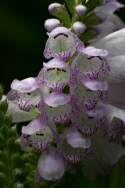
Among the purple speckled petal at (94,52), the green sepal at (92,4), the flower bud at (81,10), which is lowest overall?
the purple speckled petal at (94,52)

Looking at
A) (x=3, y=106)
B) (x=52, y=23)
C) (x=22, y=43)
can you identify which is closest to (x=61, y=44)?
(x=52, y=23)

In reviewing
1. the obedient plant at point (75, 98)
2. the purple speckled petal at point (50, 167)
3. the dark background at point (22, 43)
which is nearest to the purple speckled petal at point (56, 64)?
the obedient plant at point (75, 98)

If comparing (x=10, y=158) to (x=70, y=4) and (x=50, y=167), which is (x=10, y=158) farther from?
(x=70, y=4)

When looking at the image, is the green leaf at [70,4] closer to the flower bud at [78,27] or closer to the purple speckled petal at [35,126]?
the flower bud at [78,27]

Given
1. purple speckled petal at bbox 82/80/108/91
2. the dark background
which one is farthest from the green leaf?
the dark background

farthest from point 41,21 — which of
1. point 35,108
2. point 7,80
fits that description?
point 35,108

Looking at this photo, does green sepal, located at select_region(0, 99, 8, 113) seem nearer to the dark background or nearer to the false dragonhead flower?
the false dragonhead flower
